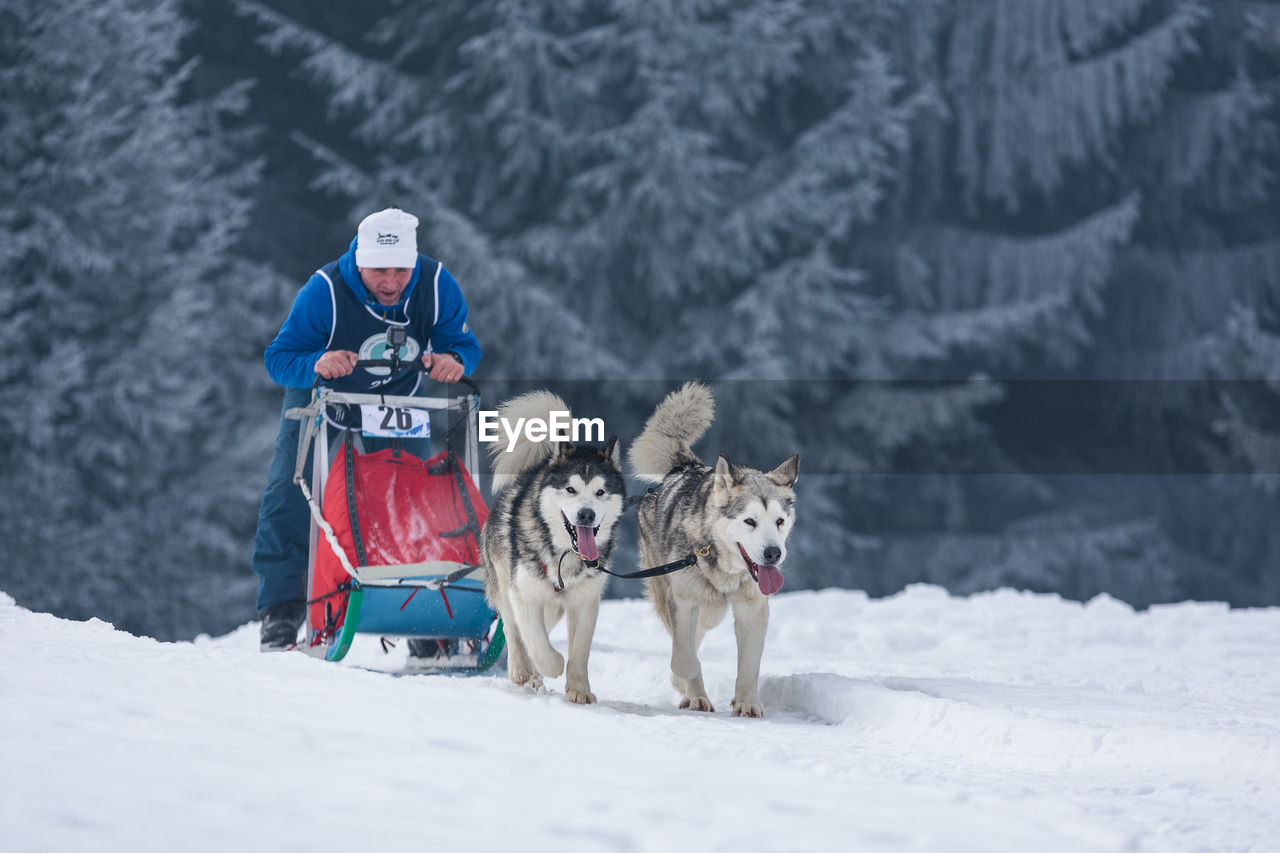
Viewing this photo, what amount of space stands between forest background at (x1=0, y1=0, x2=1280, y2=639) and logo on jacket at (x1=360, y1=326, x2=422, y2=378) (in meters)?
8.38

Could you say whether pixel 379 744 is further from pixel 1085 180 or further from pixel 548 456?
pixel 1085 180

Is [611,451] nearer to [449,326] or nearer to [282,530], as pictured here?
A: [449,326]

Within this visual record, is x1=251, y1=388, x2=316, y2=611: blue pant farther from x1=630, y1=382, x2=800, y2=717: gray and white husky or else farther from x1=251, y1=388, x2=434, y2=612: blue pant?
x1=630, y1=382, x2=800, y2=717: gray and white husky

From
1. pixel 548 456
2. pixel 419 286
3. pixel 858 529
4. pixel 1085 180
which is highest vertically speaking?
Answer: pixel 1085 180

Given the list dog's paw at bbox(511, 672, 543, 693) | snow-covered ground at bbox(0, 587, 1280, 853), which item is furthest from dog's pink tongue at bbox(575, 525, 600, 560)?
dog's paw at bbox(511, 672, 543, 693)

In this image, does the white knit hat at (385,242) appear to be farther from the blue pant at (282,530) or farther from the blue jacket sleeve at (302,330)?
the blue pant at (282,530)

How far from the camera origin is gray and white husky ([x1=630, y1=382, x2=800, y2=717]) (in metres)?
4.57

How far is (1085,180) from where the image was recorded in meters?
18.2

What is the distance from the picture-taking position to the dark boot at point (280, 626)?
17.8 ft

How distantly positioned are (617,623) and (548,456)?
370cm

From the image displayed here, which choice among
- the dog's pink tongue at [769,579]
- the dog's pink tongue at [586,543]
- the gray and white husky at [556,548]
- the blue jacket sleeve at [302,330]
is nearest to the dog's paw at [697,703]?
the gray and white husky at [556,548]

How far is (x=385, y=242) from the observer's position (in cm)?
523

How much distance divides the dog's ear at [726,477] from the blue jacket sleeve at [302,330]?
1640mm

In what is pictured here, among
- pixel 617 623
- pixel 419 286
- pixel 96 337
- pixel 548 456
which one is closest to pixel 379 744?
pixel 548 456
